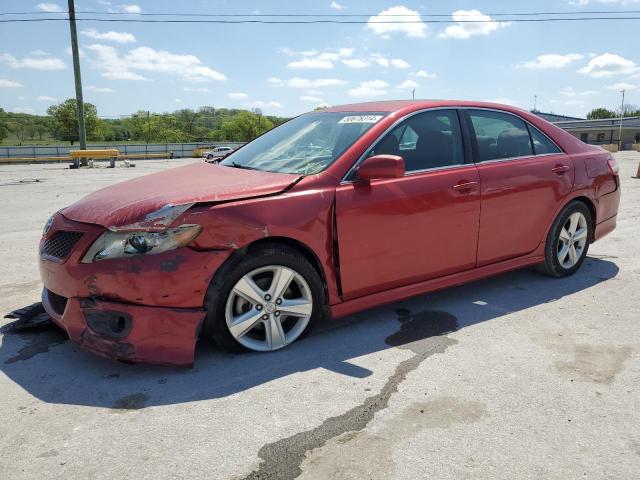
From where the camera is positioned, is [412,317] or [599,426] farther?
[412,317]

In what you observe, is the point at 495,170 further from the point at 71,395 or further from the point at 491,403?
the point at 71,395

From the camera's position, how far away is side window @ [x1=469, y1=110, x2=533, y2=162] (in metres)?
4.16

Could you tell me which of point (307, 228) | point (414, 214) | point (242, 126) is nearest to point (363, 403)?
point (307, 228)

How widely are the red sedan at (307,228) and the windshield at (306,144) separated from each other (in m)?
0.02

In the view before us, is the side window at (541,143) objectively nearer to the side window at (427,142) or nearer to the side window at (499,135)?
the side window at (499,135)

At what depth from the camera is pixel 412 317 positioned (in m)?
3.93

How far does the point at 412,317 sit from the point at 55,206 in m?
8.31

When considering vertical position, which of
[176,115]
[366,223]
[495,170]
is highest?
[176,115]

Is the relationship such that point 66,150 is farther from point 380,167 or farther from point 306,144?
point 380,167

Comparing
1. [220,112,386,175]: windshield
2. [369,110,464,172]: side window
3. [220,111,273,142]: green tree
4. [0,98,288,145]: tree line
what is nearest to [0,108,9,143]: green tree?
[0,98,288,145]: tree line

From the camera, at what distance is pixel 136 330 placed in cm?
289

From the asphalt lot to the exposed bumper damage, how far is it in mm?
157

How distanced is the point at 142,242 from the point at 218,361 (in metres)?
0.85

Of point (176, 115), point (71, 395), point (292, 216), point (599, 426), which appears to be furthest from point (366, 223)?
point (176, 115)
